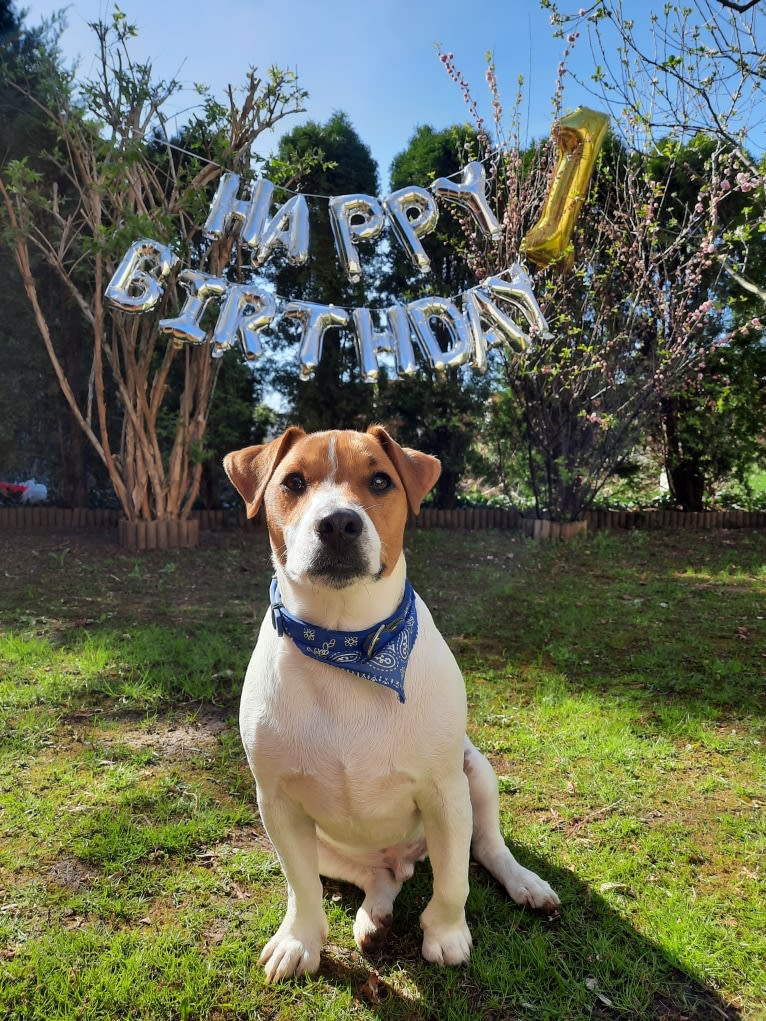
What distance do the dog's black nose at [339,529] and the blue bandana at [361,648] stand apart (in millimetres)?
251

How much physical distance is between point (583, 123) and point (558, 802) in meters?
6.42

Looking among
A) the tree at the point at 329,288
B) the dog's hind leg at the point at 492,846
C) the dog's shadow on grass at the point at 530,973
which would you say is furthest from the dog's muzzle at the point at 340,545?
the tree at the point at 329,288

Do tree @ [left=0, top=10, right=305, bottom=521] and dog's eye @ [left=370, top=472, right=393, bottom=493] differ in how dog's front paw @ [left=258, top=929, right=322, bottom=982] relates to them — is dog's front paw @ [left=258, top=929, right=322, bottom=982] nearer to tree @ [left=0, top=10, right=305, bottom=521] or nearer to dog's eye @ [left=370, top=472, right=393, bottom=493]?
dog's eye @ [left=370, top=472, right=393, bottom=493]

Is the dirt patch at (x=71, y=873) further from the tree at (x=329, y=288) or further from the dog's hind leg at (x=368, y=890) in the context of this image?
the tree at (x=329, y=288)

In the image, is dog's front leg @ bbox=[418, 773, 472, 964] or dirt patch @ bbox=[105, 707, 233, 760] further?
dirt patch @ bbox=[105, 707, 233, 760]

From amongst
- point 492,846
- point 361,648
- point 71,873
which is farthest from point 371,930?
point 71,873

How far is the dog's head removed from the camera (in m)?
1.79

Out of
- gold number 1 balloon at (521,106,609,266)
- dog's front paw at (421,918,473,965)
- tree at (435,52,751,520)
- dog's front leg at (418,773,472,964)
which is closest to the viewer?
dog's front leg at (418,773,472,964)

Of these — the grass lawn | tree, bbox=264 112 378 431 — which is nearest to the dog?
the grass lawn

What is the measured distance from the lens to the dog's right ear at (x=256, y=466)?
2.13 meters

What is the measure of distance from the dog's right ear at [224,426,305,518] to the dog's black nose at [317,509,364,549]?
404mm

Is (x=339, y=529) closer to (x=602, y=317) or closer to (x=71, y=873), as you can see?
(x=71, y=873)

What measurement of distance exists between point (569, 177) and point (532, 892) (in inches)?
264

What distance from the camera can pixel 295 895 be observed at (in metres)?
2.04
